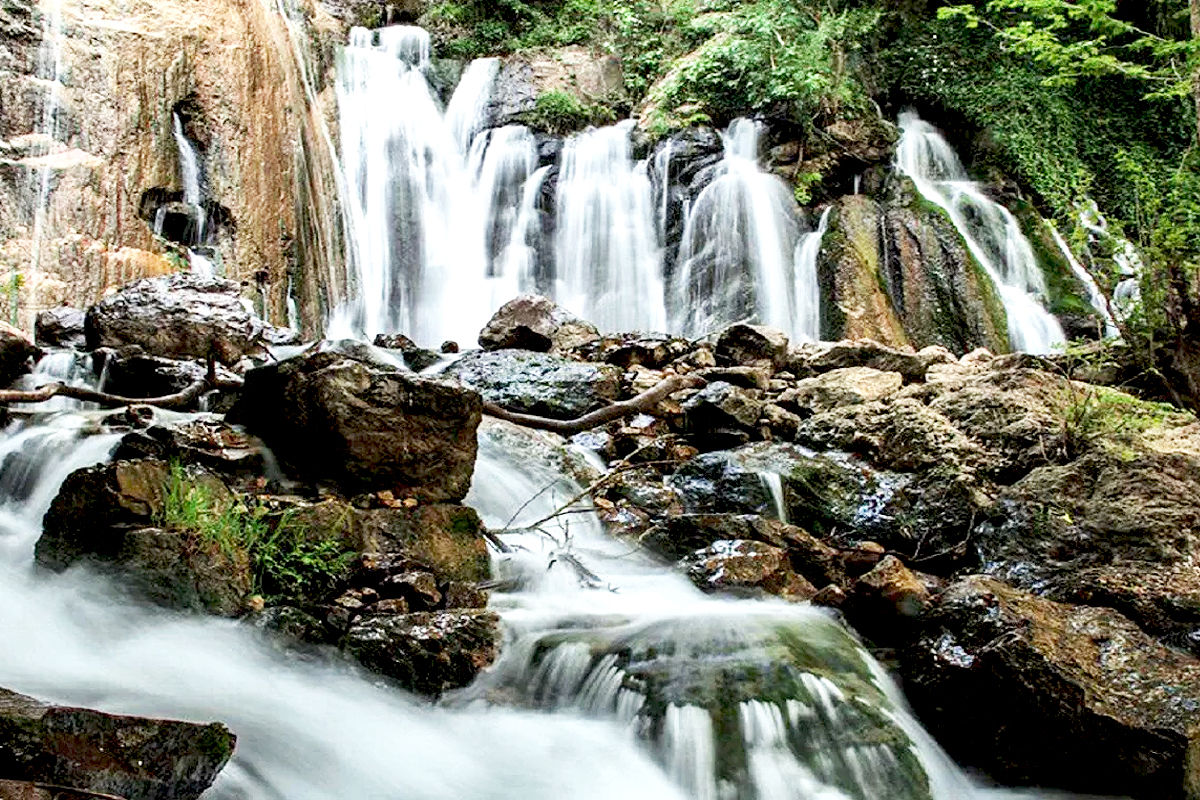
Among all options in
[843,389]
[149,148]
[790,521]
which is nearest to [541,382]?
[843,389]

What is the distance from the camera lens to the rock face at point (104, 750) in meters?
2.27

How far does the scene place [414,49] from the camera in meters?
16.7

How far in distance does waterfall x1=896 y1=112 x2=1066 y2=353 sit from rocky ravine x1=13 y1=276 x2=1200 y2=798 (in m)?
5.41

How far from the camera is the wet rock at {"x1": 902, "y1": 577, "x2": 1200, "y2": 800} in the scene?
11.3 ft

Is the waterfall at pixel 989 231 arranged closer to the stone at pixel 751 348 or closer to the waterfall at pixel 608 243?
the waterfall at pixel 608 243

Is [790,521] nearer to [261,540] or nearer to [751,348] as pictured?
[751,348]

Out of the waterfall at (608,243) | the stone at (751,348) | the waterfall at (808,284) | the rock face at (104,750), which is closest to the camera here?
the rock face at (104,750)

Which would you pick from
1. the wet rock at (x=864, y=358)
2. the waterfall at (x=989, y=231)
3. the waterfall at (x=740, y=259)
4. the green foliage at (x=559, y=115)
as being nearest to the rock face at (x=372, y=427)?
the wet rock at (x=864, y=358)

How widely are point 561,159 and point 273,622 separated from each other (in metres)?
11.6

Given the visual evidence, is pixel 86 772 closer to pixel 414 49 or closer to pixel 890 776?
pixel 890 776

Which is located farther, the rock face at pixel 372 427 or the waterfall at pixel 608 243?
the waterfall at pixel 608 243

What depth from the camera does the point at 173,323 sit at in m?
7.92

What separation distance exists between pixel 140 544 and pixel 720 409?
4.30m

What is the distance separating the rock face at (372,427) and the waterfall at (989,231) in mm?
8916
